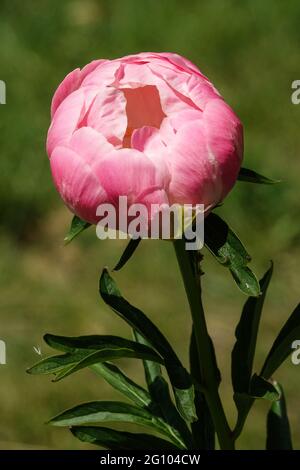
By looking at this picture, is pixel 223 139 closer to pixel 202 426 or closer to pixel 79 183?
pixel 79 183

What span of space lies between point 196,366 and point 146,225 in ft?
1.09

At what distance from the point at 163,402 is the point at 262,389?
190 millimetres

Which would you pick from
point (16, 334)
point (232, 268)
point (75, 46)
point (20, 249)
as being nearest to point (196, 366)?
point (232, 268)

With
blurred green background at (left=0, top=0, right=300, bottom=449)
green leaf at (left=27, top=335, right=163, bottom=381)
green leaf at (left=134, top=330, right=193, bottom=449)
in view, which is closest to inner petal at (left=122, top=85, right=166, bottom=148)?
green leaf at (left=27, top=335, right=163, bottom=381)

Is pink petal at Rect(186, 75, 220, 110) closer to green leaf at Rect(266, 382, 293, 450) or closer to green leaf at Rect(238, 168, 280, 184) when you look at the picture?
green leaf at Rect(238, 168, 280, 184)

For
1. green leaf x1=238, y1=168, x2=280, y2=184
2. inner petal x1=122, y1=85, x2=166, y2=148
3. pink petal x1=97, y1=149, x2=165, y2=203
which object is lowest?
green leaf x1=238, y1=168, x2=280, y2=184

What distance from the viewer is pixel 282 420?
1.16m

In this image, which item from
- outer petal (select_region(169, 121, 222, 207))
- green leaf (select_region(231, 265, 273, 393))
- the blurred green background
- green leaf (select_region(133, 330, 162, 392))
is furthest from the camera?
the blurred green background

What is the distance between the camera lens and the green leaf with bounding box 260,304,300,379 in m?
1.01

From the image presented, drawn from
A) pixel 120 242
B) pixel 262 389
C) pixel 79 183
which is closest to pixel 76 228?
pixel 79 183

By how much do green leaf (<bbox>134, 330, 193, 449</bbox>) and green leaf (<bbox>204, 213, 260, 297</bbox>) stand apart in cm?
27

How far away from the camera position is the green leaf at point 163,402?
3.61ft

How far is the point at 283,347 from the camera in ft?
3.29
